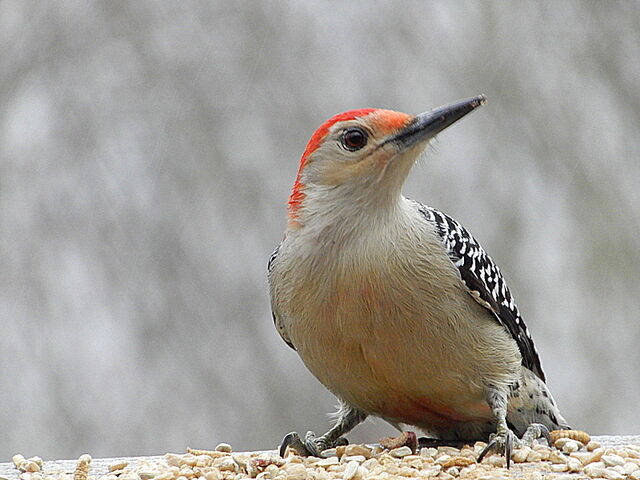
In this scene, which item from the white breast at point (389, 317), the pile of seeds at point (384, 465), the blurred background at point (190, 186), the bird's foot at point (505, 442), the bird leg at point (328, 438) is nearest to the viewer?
the pile of seeds at point (384, 465)

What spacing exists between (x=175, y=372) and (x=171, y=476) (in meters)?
3.70

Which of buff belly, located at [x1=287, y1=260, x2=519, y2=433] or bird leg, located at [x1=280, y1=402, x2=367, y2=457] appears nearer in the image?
buff belly, located at [x1=287, y1=260, x2=519, y2=433]

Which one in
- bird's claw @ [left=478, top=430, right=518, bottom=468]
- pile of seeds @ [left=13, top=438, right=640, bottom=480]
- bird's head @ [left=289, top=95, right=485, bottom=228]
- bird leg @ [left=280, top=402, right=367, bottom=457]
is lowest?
pile of seeds @ [left=13, top=438, right=640, bottom=480]

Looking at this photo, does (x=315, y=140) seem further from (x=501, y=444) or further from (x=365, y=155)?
(x=501, y=444)

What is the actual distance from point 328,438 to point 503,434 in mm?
839

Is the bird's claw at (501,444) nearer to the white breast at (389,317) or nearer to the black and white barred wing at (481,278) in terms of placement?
the white breast at (389,317)

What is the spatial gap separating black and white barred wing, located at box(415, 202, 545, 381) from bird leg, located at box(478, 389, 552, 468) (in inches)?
13.0

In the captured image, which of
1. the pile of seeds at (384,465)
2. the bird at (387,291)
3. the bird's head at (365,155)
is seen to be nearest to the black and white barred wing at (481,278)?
the bird at (387,291)

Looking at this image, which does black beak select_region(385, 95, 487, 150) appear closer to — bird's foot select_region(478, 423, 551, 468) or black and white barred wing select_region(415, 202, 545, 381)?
black and white barred wing select_region(415, 202, 545, 381)

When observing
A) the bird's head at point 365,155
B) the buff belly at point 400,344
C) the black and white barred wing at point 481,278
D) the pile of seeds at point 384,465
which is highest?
the bird's head at point 365,155

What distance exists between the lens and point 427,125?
3.88m

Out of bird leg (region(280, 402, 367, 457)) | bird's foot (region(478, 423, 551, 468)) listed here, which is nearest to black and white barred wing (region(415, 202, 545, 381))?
bird's foot (region(478, 423, 551, 468))

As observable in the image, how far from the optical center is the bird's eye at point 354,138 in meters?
3.96

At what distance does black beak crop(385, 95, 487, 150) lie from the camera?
12.6 ft
